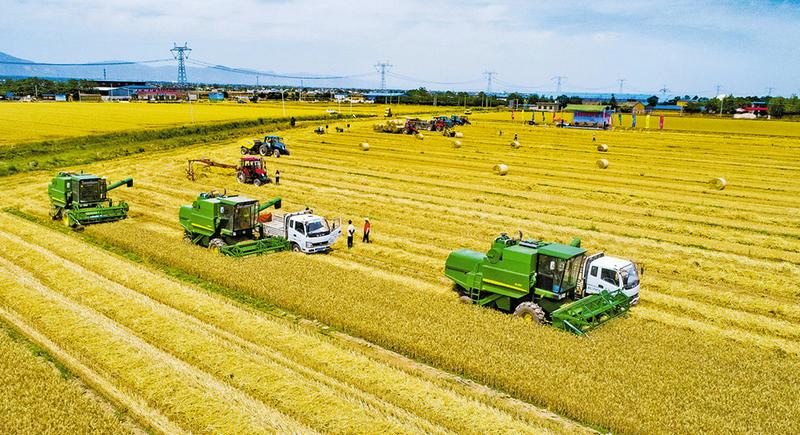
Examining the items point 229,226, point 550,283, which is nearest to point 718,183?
point 550,283

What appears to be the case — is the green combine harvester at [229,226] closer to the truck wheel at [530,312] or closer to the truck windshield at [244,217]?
the truck windshield at [244,217]

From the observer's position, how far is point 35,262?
819 inches

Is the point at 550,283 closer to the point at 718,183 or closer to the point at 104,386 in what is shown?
the point at 104,386

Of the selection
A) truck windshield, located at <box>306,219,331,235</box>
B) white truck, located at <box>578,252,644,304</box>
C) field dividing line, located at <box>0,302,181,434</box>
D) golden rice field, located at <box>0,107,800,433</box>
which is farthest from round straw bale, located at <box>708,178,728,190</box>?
field dividing line, located at <box>0,302,181,434</box>

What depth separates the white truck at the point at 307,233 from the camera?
22594 millimetres

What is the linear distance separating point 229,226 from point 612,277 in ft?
46.6

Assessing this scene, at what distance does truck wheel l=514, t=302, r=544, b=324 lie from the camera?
15844mm

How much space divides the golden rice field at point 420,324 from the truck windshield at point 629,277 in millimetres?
902

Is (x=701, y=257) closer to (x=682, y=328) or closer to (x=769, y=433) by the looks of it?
(x=682, y=328)

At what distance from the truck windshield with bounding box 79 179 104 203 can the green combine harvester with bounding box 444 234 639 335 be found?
1962 centimetres

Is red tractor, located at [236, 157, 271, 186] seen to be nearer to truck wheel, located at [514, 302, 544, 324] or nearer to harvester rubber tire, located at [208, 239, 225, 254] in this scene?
harvester rubber tire, located at [208, 239, 225, 254]

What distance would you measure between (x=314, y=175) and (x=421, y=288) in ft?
74.1

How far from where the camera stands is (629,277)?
17484 millimetres

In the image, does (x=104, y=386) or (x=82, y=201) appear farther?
(x=82, y=201)
